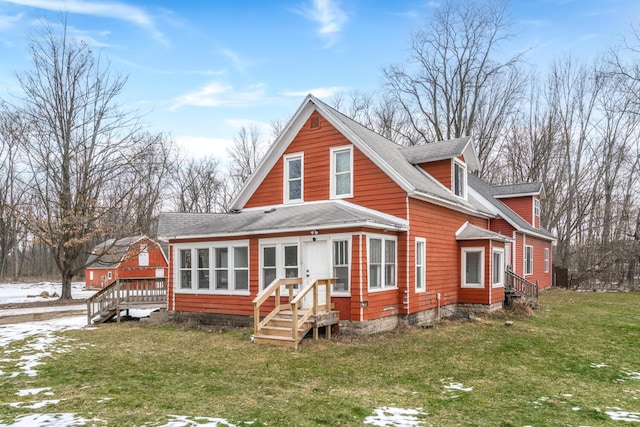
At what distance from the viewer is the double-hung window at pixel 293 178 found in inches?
576

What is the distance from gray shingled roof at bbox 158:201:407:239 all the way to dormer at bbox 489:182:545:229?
1439 centimetres

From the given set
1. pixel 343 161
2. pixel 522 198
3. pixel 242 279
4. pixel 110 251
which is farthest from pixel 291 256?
pixel 110 251

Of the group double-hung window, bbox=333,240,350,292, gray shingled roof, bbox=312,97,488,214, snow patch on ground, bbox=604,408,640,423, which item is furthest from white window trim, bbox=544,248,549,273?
snow patch on ground, bbox=604,408,640,423

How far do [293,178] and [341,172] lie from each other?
1.90 metres

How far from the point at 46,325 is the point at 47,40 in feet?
51.4

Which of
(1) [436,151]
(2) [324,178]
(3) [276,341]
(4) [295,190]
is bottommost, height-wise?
(3) [276,341]

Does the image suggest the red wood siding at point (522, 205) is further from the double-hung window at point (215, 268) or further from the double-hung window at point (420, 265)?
the double-hung window at point (215, 268)

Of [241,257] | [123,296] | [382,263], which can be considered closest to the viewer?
[382,263]

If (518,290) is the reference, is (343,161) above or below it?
above

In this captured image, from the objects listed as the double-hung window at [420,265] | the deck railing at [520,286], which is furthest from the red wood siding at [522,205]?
the double-hung window at [420,265]

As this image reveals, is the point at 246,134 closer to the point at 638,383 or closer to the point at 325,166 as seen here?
the point at 325,166

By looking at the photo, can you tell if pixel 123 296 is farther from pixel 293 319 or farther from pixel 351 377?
pixel 351 377

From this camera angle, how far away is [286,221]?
1252cm

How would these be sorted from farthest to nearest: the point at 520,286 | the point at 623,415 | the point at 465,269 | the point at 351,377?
the point at 520,286
the point at 465,269
the point at 351,377
the point at 623,415
